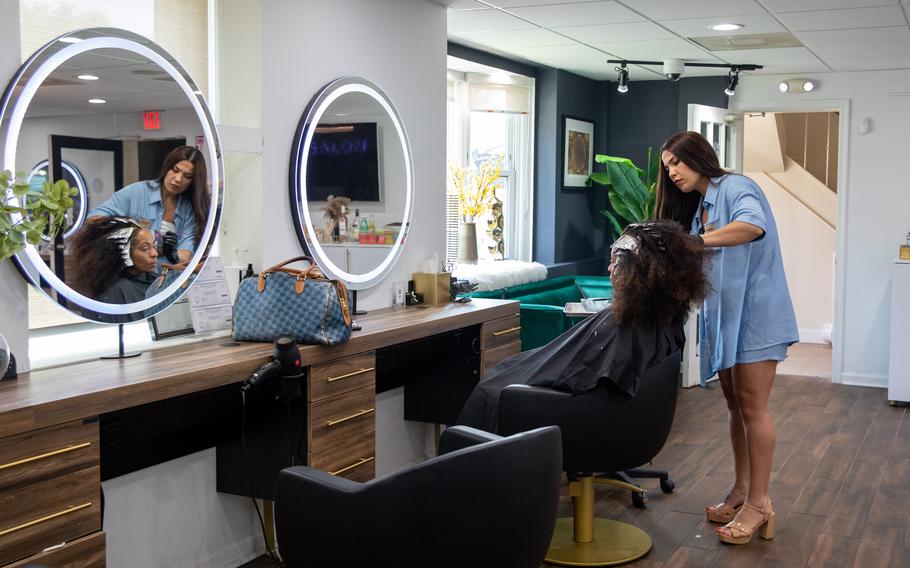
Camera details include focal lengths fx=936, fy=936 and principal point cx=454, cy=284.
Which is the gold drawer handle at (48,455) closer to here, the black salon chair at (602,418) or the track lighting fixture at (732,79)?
the black salon chair at (602,418)

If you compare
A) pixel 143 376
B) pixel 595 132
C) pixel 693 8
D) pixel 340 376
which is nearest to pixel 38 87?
pixel 143 376

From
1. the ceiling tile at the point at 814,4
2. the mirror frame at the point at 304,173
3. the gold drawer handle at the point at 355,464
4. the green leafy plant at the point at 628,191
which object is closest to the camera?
the gold drawer handle at the point at 355,464

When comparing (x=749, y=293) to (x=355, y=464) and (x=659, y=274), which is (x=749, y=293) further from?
(x=355, y=464)

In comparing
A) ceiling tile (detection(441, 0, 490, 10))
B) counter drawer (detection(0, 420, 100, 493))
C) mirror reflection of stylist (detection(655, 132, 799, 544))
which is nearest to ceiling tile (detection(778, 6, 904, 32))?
ceiling tile (detection(441, 0, 490, 10))

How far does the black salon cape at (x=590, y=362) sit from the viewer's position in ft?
9.43

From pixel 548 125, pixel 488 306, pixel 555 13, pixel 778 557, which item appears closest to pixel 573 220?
pixel 548 125

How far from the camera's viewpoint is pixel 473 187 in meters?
5.89

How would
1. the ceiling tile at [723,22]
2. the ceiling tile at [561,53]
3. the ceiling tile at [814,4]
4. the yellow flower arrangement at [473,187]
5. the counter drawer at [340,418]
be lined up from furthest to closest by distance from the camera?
the yellow flower arrangement at [473,187], the ceiling tile at [561,53], the ceiling tile at [723,22], the ceiling tile at [814,4], the counter drawer at [340,418]

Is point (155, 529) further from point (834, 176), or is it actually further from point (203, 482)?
point (834, 176)

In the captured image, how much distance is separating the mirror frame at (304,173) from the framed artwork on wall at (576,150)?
284 centimetres

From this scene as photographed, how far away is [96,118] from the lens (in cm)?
257

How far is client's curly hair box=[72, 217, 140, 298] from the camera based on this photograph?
8.22 feet

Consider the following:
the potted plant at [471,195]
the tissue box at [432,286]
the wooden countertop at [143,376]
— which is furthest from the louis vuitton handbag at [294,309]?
the potted plant at [471,195]

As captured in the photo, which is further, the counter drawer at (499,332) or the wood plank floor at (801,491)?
the counter drawer at (499,332)
